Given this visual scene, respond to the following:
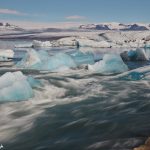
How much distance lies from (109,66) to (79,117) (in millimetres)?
6548

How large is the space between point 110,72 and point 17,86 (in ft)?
17.5

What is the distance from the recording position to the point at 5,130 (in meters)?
5.29

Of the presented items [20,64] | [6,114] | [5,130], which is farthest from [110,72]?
[5,130]

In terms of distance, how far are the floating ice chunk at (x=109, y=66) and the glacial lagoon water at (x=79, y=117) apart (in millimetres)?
2656

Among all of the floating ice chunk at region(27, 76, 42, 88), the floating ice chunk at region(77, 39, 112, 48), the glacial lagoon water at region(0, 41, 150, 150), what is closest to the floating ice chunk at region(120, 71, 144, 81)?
the glacial lagoon water at region(0, 41, 150, 150)

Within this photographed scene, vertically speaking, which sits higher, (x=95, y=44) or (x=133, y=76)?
(x=95, y=44)

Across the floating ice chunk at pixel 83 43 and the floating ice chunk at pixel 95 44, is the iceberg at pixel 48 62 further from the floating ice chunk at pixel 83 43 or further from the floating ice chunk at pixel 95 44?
the floating ice chunk at pixel 83 43

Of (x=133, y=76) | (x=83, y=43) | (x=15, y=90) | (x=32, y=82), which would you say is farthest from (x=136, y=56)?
(x=83, y=43)

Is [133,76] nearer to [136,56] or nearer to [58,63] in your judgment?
[58,63]

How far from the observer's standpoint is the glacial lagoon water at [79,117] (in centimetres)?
436

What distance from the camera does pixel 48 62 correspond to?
12.7 metres

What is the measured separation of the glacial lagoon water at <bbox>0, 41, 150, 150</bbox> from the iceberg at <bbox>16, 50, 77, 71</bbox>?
341 centimetres

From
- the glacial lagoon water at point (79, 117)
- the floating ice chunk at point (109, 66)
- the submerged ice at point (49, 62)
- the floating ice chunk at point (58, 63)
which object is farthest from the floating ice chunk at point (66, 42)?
the glacial lagoon water at point (79, 117)

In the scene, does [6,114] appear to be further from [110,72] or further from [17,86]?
[110,72]
